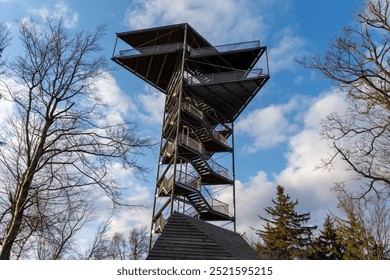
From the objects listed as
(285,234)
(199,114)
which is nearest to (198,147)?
(199,114)

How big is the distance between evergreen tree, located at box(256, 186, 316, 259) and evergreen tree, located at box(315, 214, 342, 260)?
1.14 meters

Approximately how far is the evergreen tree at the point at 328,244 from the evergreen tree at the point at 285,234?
1.14m

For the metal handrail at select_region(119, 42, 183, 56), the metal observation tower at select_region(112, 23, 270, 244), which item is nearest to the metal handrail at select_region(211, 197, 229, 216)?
the metal observation tower at select_region(112, 23, 270, 244)

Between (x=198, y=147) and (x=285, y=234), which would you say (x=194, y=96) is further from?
(x=285, y=234)

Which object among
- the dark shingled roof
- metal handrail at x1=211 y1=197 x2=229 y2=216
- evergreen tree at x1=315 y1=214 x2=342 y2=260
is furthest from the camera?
Result: evergreen tree at x1=315 y1=214 x2=342 y2=260

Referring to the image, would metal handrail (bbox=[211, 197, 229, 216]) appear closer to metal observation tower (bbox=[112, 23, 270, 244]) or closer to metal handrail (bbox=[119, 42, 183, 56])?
metal observation tower (bbox=[112, 23, 270, 244])

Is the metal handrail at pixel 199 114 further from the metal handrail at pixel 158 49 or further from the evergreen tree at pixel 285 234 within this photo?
the evergreen tree at pixel 285 234

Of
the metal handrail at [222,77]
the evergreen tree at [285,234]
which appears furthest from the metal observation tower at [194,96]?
the evergreen tree at [285,234]

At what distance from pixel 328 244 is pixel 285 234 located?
4.57 m

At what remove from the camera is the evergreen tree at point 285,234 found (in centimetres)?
3381

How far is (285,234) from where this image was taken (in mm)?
35469

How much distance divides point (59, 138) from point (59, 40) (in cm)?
306

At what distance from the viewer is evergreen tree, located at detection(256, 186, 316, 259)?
3381 cm
